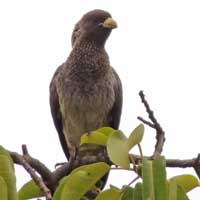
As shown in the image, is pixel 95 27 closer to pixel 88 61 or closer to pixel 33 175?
pixel 88 61

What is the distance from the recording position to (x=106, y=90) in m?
5.29

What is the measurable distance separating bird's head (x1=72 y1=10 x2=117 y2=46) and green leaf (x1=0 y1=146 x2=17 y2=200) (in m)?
3.56

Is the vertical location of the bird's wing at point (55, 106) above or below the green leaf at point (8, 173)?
below

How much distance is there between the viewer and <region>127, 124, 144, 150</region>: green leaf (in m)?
2.17

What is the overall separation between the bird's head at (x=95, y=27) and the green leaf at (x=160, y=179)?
3.62 m

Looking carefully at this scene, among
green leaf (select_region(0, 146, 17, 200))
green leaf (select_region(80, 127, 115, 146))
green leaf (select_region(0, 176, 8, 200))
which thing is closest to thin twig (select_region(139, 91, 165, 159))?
green leaf (select_region(80, 127, 115, 146))

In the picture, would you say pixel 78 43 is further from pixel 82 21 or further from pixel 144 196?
pixel 144 196

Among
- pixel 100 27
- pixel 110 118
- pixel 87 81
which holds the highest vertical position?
pixel 100 27

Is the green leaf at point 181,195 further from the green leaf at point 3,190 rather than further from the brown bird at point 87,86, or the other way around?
the brown bird at point 87,86

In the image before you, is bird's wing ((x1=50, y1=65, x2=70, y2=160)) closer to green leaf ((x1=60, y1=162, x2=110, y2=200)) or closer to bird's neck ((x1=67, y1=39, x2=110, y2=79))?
bird's neck ((x1=67, y1=39, x2=110, y2=79))

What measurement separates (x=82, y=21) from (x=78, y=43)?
0.22 m

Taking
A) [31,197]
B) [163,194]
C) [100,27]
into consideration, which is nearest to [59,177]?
[31,197]

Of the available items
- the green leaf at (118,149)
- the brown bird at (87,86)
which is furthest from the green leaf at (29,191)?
the brown bird at (87,86)

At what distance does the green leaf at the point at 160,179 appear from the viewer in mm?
1744
